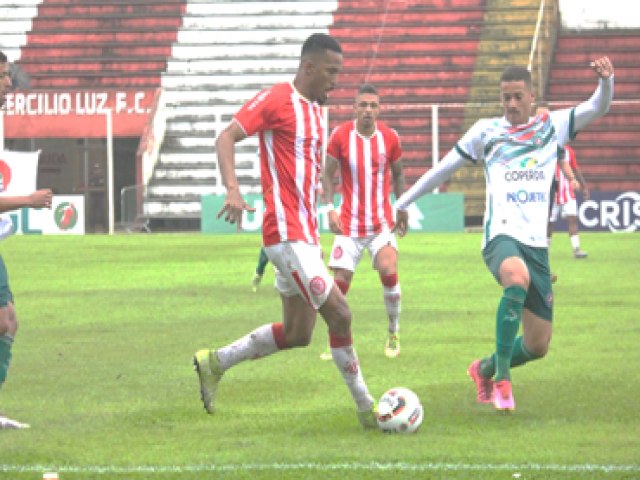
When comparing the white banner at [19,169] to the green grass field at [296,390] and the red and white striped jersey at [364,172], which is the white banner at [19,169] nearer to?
the green grass field at [296,390]

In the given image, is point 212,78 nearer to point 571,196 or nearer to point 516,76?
point 571,196

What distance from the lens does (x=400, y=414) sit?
27.3 ft

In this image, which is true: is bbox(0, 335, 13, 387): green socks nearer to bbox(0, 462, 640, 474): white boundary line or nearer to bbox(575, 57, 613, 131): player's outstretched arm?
bbox(0, 462, 640, 474): white boundary line

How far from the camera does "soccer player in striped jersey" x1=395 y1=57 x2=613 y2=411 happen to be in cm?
945

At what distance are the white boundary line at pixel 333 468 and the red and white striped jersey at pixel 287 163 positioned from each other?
1.72 metres

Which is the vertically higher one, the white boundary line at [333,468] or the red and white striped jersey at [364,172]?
the red and white striped jersey at [364,172]

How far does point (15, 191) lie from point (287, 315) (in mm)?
28513

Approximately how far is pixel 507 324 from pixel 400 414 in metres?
1.18

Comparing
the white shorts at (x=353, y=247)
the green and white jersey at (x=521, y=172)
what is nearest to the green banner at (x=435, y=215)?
the white shorts at (x=353, y=247)

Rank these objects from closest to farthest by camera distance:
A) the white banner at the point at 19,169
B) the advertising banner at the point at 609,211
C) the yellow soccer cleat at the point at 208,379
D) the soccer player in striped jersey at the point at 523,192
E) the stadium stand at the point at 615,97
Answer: the yellow soccer cleat at the point at 208,379 → the soccer player in striped jersey at the point at 523,192 → the advertising banner at the point at 609,211 → the white banner at the point at 19,169 → the stadium stand at the point at 615,97

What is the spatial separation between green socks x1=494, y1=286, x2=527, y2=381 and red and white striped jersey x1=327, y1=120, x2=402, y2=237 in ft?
13.2

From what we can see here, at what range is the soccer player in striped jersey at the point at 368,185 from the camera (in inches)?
515

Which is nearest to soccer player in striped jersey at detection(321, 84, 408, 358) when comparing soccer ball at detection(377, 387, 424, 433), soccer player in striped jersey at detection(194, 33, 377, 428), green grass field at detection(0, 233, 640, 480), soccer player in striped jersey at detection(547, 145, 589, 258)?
green grass field at detection(0, 233, 640, 480)

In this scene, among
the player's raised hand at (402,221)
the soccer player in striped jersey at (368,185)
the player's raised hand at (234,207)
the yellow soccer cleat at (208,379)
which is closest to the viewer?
the player's raised hand at (234,207)
